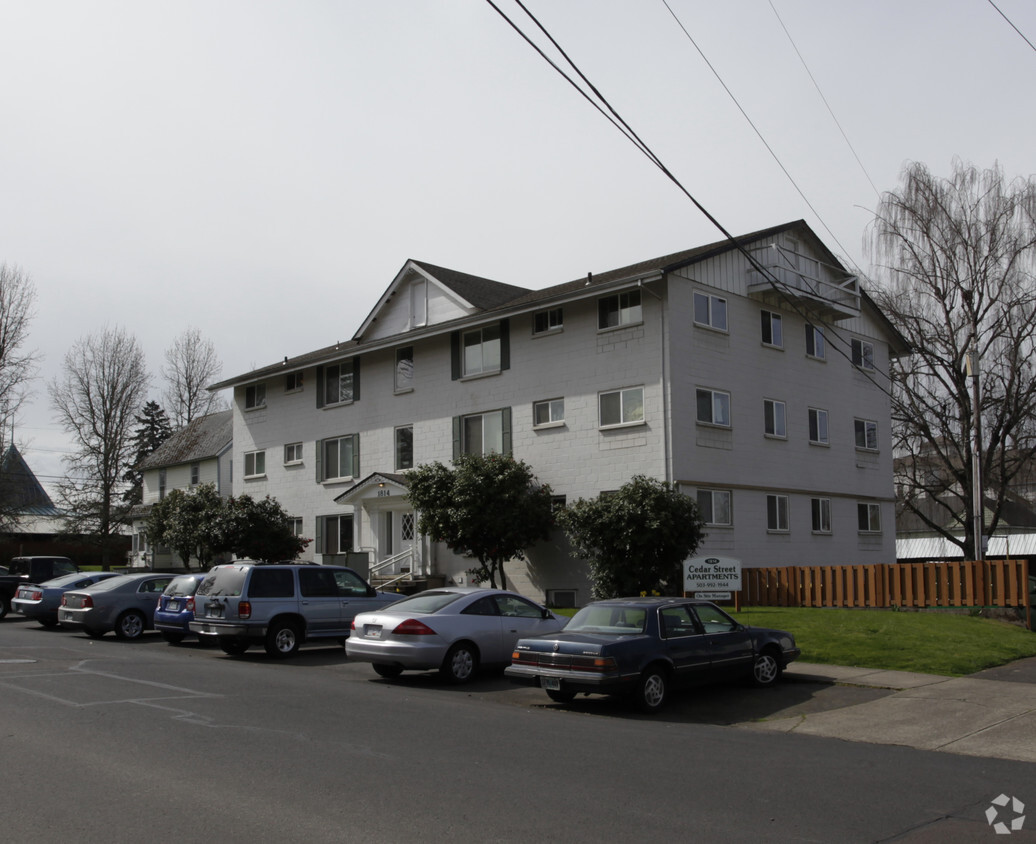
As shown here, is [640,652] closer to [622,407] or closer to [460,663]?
[460,663]

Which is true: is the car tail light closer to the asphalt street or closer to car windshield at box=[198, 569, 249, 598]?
the asphalt street

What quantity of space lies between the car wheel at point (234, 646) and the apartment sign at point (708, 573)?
8215mm

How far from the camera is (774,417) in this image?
30125 millimetres

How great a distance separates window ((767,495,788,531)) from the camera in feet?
96.3

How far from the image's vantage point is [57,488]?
190 feet

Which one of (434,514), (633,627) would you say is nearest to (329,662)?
(633,627)

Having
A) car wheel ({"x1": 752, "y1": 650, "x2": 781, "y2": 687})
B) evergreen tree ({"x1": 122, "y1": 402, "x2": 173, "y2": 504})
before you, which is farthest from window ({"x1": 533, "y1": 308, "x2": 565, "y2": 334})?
evergreen tree ({"x1": 122, "y1": 402, "x2": 173, "y2": 504})

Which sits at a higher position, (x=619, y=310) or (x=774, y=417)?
(x=619, y=310)

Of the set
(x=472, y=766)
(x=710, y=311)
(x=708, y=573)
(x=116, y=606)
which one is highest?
(x=710, y=311)

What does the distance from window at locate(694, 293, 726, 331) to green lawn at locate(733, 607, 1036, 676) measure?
29.0 ft

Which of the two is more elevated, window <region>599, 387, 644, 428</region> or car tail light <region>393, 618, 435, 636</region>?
window <region>599, 387, 644, 428</region>

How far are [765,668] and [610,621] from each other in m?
2.81

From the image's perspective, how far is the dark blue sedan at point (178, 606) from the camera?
20.6 metres

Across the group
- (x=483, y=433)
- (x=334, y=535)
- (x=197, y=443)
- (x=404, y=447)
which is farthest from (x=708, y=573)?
(x=197, y=443)
